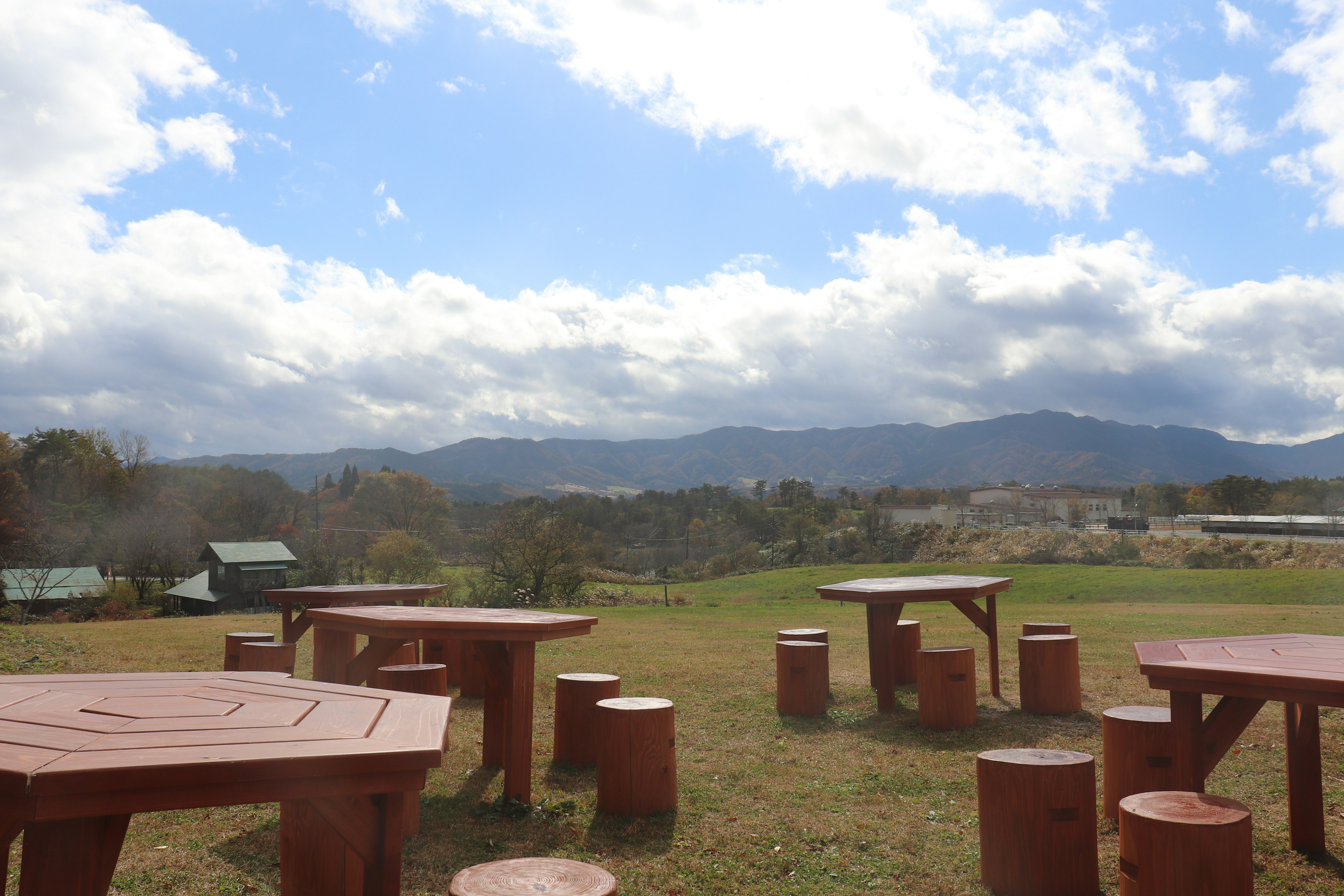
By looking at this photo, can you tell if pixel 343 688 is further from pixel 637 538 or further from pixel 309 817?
pixel 637 538

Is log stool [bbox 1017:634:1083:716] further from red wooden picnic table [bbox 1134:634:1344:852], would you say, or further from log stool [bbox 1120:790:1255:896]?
log stool [bbox 1120:790:1255:896]

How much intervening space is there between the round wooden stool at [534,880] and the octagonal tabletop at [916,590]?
539cm

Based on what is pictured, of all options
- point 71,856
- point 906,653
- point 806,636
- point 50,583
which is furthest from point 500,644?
point 50,583

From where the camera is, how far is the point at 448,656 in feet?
29.4

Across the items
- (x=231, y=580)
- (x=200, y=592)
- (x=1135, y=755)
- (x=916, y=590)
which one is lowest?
(x=200, y=592)

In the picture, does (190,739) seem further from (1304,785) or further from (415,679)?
(1304,785)

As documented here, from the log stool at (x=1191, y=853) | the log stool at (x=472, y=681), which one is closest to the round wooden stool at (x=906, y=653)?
the log stool at (x=472, y=681)

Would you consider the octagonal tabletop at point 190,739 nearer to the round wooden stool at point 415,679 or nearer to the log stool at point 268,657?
the round wooden stool at point 415,679

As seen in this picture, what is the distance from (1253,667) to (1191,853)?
1.08 m

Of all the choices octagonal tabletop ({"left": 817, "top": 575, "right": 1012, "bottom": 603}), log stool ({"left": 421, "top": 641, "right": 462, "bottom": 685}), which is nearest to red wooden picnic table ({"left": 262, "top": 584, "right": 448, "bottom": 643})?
log stool ({"left": 421, "top": 641, "right": 462, "bottom": 685})

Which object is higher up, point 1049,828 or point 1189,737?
point 1189,737

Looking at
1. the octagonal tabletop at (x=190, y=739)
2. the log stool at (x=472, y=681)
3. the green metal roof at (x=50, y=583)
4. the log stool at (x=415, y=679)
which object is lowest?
the green metal roof at (x=50, y=583)

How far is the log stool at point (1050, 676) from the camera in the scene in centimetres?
736

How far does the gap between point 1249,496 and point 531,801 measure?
3109 inches
